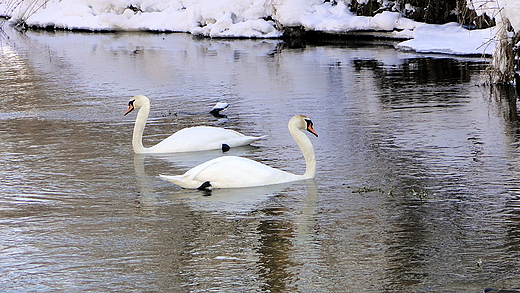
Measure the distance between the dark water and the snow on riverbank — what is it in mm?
3781

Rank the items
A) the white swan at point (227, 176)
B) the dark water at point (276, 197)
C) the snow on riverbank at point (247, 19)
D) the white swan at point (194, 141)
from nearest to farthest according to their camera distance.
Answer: the dark water at point (276, 197), the white swan at point (227, 176), the white swan at point (194, 141), the snow on riverbank at point (247, 19)

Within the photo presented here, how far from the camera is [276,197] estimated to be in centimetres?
799

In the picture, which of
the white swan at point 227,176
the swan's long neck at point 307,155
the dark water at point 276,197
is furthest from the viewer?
the swan's long neck at point 307,155

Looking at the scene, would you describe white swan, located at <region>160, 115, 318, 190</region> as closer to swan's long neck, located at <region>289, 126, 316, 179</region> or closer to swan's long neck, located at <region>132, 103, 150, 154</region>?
swan's long neck, located at <region>289, 126, 316, 179</region>

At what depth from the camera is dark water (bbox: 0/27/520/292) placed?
18.8ft

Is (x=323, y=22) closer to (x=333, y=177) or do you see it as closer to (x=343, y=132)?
(x=343, y=132)

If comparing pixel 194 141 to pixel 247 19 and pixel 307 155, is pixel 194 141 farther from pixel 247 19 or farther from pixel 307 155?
pixel 247 19

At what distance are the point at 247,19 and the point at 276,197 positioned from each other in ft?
86.7

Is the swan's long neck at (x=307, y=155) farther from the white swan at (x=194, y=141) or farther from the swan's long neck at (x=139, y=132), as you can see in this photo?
the swan's long neck at (x=139, y=132)

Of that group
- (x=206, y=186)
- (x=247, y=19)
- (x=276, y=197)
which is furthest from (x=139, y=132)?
(x=247, y=19)

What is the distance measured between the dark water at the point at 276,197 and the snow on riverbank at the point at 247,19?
3.78 metres

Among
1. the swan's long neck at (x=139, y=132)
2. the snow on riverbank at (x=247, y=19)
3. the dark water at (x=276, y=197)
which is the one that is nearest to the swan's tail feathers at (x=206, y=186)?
the dark water at (x=276, y=197)

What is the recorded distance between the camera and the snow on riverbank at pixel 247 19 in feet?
78.2

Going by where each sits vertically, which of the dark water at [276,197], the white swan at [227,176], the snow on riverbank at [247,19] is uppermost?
the snow on riverbank at [247,19]
